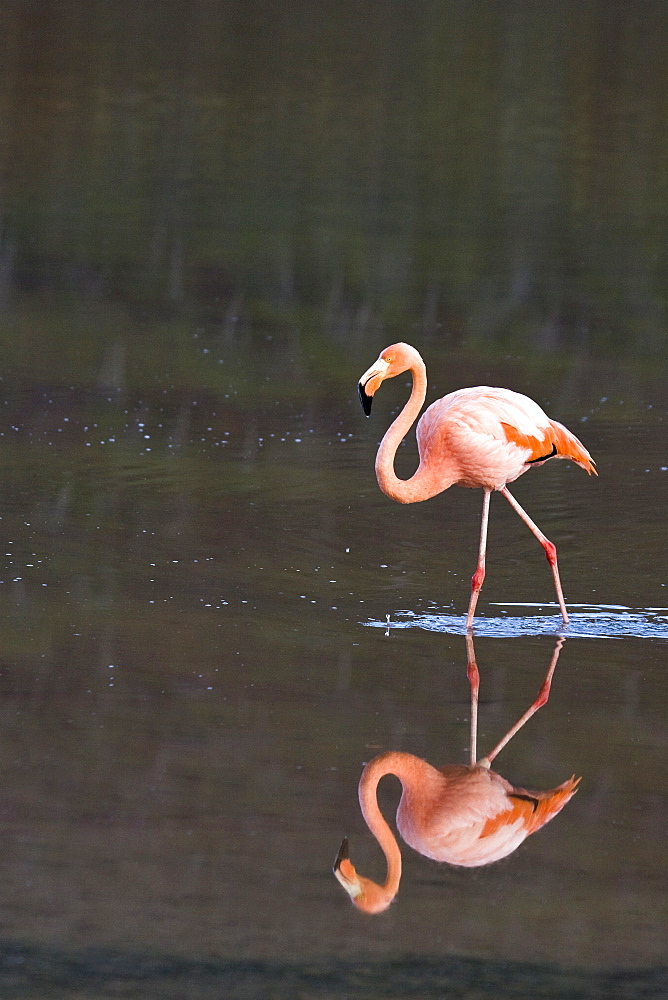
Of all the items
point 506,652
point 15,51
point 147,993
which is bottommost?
point 15,51

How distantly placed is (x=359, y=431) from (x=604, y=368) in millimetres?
2371

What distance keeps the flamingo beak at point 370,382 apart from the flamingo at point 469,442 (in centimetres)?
2

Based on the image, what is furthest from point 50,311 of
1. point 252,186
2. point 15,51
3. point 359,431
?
point 15,51

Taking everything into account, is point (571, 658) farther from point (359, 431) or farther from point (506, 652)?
point (359, 431)

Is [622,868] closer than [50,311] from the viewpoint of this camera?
Yes

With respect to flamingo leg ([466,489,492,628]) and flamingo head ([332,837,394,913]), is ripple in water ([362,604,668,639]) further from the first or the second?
flamingo head ([332,837,394,913])

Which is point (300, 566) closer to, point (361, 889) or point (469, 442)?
point (469, 442)

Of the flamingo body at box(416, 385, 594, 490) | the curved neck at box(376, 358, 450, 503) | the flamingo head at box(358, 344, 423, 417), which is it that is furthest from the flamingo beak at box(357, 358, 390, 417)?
the flamingo body at box(416, 385, 594, 490)

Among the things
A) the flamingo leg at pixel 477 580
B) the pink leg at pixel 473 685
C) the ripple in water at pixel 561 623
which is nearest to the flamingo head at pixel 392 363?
the flamingo leg at pixel 477 580

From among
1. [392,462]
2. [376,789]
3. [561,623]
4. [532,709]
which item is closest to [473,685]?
[532,709]

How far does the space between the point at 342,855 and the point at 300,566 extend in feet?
9.36

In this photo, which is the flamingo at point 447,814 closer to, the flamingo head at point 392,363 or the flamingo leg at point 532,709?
the flamingo leg at point 532,709

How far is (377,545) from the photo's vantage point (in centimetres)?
784

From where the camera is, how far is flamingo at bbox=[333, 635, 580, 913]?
4.61 m
